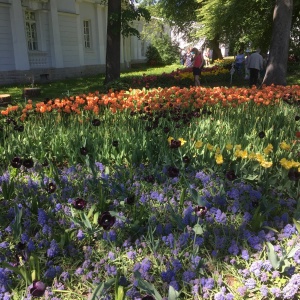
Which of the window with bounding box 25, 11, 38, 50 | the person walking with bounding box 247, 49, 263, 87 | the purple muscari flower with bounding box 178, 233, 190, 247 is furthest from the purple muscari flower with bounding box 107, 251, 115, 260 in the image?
the window with bounding box 25, 11, 38, 50

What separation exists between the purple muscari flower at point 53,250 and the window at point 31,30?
709 inches

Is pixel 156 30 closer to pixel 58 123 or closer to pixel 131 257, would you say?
pixel 58 123

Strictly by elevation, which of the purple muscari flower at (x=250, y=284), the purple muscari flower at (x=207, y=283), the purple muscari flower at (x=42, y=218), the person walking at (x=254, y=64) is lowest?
the purple muscari flower at (x=250, y=284)

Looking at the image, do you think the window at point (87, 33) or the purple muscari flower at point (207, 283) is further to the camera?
the window at point (87, 33)

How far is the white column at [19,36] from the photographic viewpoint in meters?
16.2

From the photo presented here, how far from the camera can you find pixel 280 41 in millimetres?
10633

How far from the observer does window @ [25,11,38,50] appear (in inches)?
708

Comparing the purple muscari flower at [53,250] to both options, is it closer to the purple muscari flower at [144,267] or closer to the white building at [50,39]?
the purple muscari flower at [144,267]

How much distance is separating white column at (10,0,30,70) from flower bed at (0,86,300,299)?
1354 cm

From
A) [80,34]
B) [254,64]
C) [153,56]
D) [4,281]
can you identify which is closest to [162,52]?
[153,56]

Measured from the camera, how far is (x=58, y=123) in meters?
4.82

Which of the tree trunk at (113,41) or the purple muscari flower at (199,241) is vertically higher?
the tree trunk at (113,41)

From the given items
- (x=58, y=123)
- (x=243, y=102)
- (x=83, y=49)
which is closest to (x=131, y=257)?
(x=58, y=123)

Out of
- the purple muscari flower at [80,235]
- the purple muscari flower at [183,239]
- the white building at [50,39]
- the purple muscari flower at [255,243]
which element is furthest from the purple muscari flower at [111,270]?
the white building at [50,39]
